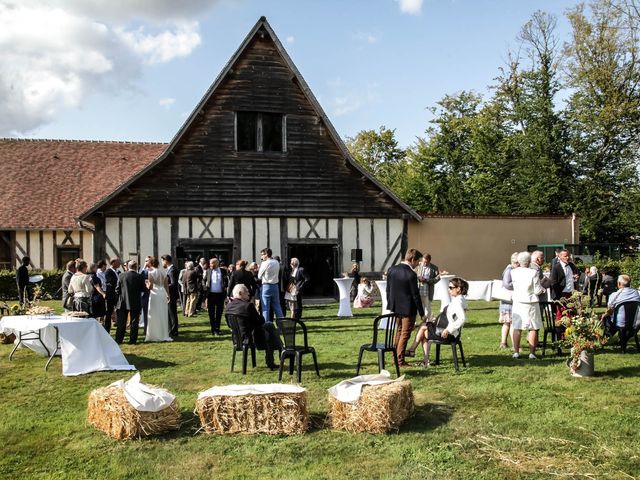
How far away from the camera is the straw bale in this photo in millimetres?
6074

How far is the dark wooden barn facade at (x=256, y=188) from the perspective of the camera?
1883cm

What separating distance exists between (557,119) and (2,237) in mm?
22591

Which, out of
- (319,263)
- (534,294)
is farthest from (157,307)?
(319,263)

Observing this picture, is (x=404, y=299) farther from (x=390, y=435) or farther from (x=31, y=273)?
(x=31, y=273)

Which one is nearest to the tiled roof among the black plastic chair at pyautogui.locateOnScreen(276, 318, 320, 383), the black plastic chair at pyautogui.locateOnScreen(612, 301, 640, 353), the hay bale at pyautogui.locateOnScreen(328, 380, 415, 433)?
the black plastic chair at pyautogui.locateOnScreen(276, 318, 320, 383)

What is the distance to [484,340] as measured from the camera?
11.3m

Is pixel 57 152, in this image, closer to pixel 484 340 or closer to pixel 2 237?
pixel 2 237

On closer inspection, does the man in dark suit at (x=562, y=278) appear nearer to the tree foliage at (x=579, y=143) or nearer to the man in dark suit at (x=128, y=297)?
the man in dark suit at (x=128, y=297)

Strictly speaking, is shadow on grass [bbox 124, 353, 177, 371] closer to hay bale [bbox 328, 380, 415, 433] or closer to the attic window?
hay bale [bbox 328, 380, 415, 433]

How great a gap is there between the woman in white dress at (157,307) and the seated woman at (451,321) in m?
5.10

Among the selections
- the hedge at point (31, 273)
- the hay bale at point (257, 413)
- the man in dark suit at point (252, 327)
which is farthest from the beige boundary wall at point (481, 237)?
the hay bale at point (257, 413)

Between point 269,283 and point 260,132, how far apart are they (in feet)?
27.0

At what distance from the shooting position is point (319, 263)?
21.1 metres

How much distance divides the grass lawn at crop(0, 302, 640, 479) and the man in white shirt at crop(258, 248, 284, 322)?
10.0 feet
